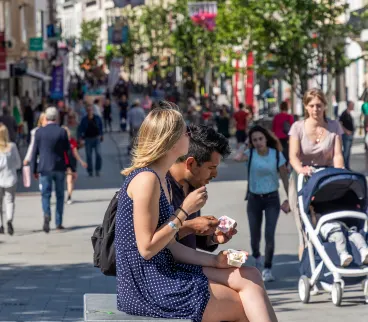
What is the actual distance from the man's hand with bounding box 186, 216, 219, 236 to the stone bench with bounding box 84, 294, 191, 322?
0.55m

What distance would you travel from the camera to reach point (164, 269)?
20.1ft

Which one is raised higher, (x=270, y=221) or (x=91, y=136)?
(x=270, y=221)

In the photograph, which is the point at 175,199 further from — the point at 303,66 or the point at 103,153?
the point at 103,153

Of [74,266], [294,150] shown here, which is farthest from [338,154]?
[74,266]

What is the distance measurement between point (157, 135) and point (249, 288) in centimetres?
83

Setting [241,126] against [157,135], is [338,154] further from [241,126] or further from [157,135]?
[241,126]

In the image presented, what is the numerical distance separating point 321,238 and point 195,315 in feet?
19.3

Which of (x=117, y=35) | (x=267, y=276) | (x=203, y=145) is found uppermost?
(x=203, y=145)

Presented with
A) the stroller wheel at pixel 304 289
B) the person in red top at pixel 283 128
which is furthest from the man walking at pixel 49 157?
the person in red top at pixel 283 128

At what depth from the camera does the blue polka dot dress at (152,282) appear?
6.08 metres

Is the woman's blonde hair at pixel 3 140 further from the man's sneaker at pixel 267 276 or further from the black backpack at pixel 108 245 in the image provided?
the black backpack at pixel 108 245

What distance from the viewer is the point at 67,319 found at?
34.6ft

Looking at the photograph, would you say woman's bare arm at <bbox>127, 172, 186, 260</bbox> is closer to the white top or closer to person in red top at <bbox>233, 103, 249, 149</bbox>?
the white top

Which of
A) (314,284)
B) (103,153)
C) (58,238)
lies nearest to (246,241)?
(58,238)
